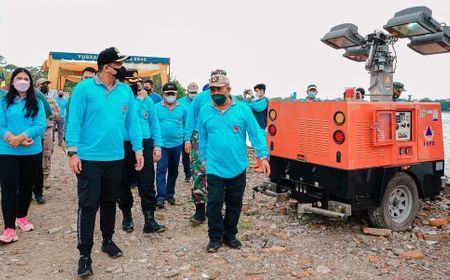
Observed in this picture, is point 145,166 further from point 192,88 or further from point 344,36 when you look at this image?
point 344,36

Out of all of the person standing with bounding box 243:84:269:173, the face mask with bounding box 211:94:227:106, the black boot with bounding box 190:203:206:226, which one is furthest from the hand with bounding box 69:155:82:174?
the person standing with bounding box 243:84:269:173

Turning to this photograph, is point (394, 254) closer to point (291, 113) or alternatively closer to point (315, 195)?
point (315, 195)

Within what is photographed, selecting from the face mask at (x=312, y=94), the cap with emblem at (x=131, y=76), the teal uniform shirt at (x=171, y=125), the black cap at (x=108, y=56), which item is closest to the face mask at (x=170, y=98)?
the teal uniform shirt at (x=171, y=125)

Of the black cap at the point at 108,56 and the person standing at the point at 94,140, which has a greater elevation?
the black cap at the point at 108,56

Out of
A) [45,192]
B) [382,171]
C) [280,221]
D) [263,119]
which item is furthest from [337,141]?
[45,192]

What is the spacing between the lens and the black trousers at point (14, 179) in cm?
464

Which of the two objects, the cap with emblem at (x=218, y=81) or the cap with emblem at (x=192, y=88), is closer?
the cap with emblem at (x=218, y=81)

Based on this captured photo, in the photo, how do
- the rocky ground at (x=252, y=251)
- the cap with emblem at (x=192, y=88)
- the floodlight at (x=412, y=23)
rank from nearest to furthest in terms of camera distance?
the rocky ground at (x=252, y=251) < the floodlight at (x=412, y=23) < the cap with emblem at (x=192, y=88)

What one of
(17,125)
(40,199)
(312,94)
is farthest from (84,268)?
(312,94)

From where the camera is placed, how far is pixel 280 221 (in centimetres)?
581

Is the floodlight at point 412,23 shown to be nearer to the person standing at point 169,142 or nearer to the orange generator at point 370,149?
the orange generator at point 370,149

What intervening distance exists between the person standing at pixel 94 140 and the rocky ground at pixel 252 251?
0.52 metres

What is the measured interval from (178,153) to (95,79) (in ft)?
9.22

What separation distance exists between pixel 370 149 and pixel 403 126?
2.18 feet
